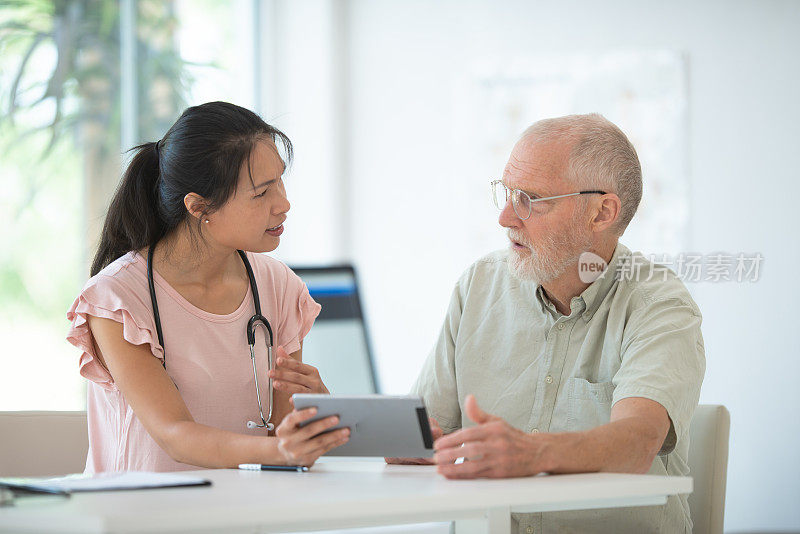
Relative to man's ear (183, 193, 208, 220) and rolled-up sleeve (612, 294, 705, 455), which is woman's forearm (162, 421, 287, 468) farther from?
rolled-up sleeve (612, 294, 705, 455)

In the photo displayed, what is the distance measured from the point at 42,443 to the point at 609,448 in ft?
4.14

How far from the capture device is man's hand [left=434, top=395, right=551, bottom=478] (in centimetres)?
144

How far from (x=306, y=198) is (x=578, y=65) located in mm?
1442

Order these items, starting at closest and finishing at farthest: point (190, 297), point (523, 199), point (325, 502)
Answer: point (325, 502)
point (190, 297)
point (523, 199)

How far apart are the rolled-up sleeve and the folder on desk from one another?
0.83 meters

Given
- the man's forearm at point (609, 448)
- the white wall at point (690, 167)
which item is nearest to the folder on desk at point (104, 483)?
the man's forearm at point (609, 448)

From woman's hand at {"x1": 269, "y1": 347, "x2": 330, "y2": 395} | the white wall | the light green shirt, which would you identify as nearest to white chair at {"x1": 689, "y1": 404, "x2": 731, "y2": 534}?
the light green shirt

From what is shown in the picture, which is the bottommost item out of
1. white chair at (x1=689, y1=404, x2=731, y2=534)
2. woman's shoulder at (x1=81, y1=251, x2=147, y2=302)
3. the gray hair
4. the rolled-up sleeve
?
white chair at (x1=689, y1=404, x2=731, y2=534)

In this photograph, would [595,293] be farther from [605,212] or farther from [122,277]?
[122,277]

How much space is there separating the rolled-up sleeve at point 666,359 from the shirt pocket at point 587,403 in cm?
4

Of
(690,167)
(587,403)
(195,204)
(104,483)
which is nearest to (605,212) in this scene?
(587,403)

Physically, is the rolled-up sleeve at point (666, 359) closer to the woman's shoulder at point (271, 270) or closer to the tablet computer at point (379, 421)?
the tablet computer at point (379, 421)

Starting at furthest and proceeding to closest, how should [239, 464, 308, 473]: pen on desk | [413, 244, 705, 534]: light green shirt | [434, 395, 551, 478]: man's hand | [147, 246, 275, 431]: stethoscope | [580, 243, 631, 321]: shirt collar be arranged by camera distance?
[580, 243, 631, 321]: shirt collar < [147, 246, 275, 431]: stethoscope < [413, 244, 705, 534]: light green shirt < [239, 464, 308, 473]: pen on desk < [434, 395, 551, 478]: man's hand

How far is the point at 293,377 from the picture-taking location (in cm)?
184
